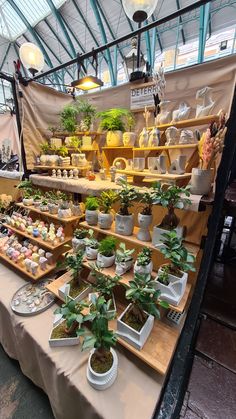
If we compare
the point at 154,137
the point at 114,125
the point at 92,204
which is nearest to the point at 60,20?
the point at 114,125

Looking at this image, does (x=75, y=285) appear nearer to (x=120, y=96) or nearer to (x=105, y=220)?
(x=105, y=220)

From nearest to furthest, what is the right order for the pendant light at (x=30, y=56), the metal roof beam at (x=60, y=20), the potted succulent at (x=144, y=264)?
the potted succulent at (x=144, y=264) → the pendant light at (x=30, y=56) → the metal roof beam at (x=60, y=20)

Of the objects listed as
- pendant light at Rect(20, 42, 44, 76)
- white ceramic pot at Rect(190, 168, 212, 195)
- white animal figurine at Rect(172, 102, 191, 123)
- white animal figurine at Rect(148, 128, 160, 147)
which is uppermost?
pendant light at Rect(20, 42, 44, 76)

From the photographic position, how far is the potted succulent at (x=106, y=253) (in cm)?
118

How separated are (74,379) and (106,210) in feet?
3.08

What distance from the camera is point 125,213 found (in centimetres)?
120

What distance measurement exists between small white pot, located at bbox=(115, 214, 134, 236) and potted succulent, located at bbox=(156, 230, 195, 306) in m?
0.26

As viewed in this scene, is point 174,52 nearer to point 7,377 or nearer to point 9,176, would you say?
point 9,176

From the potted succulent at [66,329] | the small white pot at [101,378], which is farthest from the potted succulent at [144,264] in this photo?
the small white pot at [101,378]

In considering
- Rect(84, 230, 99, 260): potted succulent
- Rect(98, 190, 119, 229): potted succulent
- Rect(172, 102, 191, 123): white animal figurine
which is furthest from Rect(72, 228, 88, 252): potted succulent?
Rect(172, 102, 191, 123): white animal figurine

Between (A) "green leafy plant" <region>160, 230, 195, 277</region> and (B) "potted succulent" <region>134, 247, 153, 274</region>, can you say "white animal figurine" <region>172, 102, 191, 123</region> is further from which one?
(B) "potted succulent" <region>134, 247, 153, 274</region>

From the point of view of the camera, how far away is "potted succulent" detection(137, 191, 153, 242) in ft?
3.40

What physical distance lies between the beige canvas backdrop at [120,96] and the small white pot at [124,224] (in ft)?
3.37

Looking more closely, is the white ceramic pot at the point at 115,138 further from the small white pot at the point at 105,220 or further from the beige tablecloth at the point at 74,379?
the beige tablecloth at the point at 74,379
